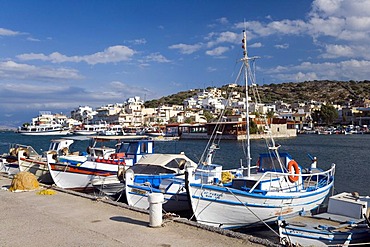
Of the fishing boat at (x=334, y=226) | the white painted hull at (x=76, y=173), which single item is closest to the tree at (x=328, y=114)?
the white painted hull at (x=76, y=173)

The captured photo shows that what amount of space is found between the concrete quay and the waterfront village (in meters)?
59.8

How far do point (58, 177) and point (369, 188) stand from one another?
64.2ft

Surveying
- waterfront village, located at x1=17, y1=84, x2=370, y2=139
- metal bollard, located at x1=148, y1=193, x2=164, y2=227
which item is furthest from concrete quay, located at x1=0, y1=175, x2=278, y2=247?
waterfront village, located at x1=17, y1=84, x2=370, y2=139

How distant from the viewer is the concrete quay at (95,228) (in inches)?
328

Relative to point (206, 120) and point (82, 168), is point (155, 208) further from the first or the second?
point (206, 120)

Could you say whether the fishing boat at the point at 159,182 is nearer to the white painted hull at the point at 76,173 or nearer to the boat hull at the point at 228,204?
the boat hull at the point at 228,204

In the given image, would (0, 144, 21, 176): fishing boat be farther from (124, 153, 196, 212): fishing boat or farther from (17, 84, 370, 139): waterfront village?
(17, 84, 370, 139): waterfront village

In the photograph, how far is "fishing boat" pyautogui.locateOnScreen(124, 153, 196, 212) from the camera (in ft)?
49.1

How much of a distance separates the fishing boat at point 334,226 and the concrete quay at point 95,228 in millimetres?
2102

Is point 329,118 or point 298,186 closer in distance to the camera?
point 298,186

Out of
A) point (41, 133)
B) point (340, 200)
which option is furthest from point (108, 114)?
point (340, 200)

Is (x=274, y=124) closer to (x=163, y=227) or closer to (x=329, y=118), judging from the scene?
(x=329, y=118)

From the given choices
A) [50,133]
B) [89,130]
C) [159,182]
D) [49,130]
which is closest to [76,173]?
[159,182]

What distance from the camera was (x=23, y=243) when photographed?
831 cm
